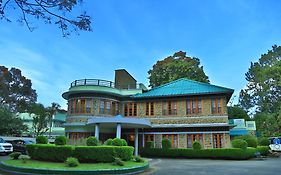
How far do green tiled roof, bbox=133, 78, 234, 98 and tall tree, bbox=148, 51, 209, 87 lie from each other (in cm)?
955

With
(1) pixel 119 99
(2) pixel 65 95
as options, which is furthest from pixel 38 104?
(1) pixel 119 99

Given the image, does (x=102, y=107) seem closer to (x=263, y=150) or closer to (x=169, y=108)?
(x=169, y=108)

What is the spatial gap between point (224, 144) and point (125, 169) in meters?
13.6

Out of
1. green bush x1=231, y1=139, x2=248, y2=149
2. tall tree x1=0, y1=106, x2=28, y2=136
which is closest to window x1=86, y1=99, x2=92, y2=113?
tall tree x1=0, y1=106, x2=28, y2=136

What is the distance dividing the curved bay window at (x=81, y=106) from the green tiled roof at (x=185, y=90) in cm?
486

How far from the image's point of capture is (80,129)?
24.4 meters

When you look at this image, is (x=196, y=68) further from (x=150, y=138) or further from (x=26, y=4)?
(x=26, y=4)

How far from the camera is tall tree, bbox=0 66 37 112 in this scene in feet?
138

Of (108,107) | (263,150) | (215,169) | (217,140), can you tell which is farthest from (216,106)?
(108,107)

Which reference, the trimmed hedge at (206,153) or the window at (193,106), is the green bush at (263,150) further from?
the window at (193,106)

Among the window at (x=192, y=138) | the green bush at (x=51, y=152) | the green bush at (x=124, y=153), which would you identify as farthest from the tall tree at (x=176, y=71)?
the green bush at (x=51, y=152)

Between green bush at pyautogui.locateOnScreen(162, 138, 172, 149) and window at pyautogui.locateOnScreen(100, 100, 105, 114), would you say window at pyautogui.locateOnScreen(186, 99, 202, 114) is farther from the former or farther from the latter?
window at pyautogui.locateOnScreen(100, 100, 105, 114)

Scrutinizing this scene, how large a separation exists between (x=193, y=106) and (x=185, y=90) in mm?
1917

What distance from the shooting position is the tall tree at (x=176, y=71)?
36781 mm
